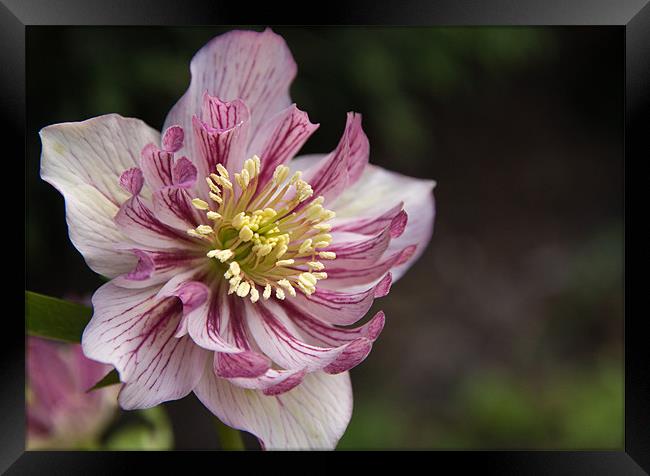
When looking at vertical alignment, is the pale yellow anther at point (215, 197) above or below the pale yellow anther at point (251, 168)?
below

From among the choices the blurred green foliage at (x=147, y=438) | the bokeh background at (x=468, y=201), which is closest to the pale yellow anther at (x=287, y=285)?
the blurred green foliage at (x=147, y=438)

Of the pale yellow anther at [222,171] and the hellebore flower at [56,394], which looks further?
the hellebore flower at [56,394]

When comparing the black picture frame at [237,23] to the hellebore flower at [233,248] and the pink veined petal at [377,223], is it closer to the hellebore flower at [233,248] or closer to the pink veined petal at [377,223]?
the hellebore flower at [233,248]

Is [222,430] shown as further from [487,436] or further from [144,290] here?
[487,436]

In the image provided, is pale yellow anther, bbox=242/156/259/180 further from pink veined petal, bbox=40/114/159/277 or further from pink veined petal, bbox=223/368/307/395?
pink veined petal, bbox=223/368/307/395

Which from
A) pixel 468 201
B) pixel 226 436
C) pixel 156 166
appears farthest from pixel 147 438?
pixel 468 201

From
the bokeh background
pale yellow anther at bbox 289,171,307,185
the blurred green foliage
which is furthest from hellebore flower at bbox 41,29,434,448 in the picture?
the bokeh background

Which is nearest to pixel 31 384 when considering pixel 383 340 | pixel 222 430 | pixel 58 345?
pixel 58 345
